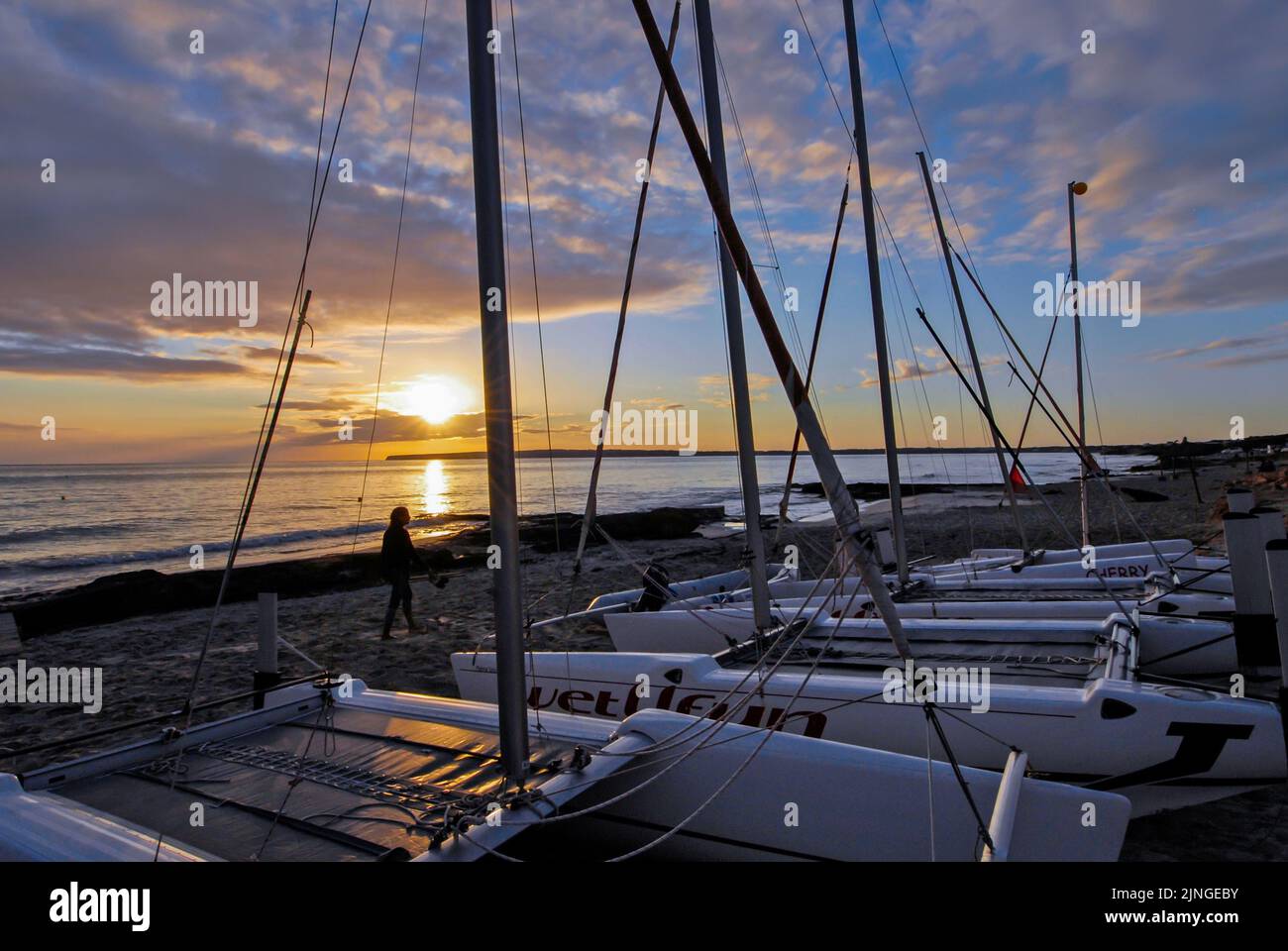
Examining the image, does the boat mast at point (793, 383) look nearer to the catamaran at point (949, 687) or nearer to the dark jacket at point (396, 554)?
the catamaran at point (949, 687)

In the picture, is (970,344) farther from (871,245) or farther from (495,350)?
(495,350)

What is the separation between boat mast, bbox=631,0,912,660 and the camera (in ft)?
11.9

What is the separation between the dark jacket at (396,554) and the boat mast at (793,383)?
8.49 metres

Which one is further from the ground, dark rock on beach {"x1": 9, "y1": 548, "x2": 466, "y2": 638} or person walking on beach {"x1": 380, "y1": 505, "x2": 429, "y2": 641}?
person walking on beach {"x1": 380, "y1": 505, "x2": 429, "y2": 641}

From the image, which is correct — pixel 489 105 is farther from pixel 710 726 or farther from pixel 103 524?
pixel 103 524

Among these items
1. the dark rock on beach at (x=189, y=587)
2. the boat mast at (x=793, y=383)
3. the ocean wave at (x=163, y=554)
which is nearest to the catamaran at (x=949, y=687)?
the boat mast at (x=793, y=383)

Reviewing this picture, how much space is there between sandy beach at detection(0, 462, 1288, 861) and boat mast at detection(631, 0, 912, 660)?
260cm

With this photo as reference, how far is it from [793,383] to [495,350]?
1.51 m

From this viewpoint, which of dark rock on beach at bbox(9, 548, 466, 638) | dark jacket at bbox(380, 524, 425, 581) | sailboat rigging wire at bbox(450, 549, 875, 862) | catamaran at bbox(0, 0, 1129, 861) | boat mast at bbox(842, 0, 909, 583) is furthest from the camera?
dark rock on beach at bbox(9, 548, 466, 638)

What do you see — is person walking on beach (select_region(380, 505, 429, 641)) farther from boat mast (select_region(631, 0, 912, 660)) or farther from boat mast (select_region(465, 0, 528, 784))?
boat mast (select_region(631, 0, 912, 660))

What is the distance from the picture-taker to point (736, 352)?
7.33m

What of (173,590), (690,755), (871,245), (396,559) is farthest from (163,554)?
(690,755)

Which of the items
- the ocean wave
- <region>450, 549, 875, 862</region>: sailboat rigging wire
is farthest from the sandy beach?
the ocean wave
